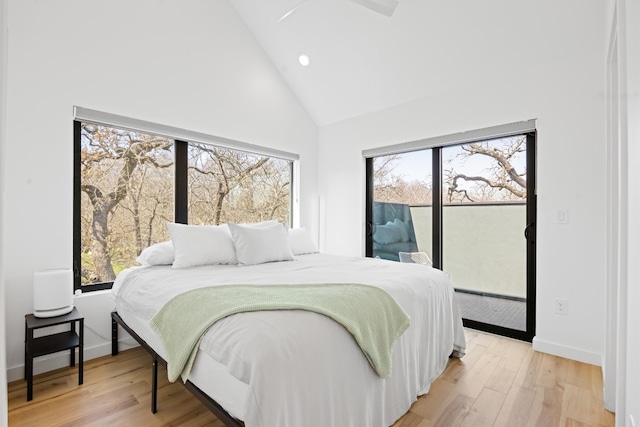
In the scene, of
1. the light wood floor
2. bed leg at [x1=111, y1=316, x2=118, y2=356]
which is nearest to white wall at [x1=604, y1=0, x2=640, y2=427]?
the light wood floor

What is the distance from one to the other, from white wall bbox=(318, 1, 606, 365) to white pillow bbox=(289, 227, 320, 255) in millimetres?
1984

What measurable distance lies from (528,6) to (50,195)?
12.5 ft

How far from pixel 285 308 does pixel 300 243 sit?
1948mm

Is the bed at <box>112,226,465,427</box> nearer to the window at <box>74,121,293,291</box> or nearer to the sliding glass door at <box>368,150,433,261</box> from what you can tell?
the window at <box>74,121,293,291</box>

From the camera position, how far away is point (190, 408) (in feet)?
5.98

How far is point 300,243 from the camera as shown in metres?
3.31

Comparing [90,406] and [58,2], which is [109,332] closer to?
[90,406]

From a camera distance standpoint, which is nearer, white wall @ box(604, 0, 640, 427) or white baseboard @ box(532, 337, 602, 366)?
white wall @ box(604, 0, 640, 427)

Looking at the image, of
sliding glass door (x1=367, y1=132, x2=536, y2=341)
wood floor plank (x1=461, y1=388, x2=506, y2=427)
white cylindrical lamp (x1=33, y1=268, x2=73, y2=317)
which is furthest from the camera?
sliding glass door (x1=367, y1=132, x2=536, y2=341)

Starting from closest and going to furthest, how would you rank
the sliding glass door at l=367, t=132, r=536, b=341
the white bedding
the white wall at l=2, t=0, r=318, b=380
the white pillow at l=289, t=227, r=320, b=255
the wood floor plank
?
the white bedding, the wood floor plank, the white wall at l=2, t=0, r=318, b=380, the sliding glass door at l=367, t=132, r=536, b=341, the white pillow at l=289, t=227, r=320, b=255

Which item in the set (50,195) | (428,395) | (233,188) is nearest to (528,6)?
(428,395)

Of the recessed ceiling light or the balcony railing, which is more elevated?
the recessed ceiling light

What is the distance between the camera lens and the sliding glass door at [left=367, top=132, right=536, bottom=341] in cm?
288

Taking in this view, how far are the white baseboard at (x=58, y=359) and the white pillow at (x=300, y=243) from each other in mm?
1609
